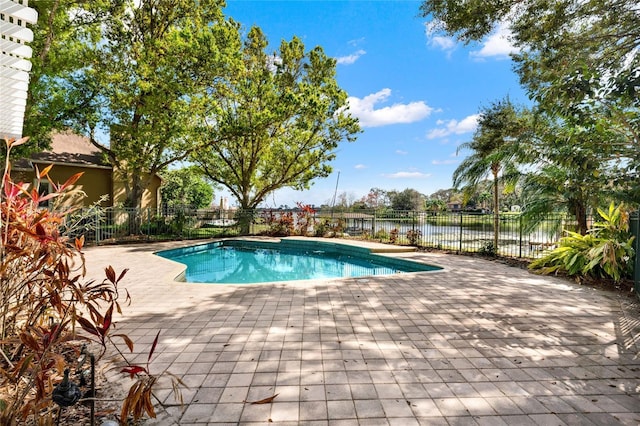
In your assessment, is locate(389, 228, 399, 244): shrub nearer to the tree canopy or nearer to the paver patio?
the paver patio

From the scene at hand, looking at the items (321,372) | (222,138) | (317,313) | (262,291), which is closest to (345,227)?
(222,138)

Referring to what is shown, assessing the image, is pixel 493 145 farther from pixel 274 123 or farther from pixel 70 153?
pixel 70 153

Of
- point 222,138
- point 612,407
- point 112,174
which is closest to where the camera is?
point 612,407

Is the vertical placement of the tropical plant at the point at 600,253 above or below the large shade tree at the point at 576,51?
below

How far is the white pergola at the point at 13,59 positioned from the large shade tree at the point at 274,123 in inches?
483

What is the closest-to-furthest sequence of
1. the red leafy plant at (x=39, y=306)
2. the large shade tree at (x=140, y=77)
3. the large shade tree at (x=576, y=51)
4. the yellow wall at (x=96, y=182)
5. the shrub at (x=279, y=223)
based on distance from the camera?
the red leafy plant at (x=39, y=306) → the large shade tree at (x=576, y=51) → the large shade tree at (x=140, y=77) → the shrub at (x=279, y=223) → the yellow wall at (x=96, y=182)

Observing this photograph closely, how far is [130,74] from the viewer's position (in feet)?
40.0

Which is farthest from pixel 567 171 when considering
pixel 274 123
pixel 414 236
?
pixel 274 123

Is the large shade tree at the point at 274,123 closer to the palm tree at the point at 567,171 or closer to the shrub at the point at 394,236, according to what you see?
the shrub at the point at 394,236

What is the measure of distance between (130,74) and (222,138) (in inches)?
166

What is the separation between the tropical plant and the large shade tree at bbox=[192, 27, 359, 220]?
11956 millimetres

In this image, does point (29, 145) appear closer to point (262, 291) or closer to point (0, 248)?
point (262, 291)

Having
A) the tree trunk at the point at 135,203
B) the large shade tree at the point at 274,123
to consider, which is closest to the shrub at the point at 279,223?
the large shade tree at the point at 274,123

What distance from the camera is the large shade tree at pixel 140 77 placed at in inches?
468
